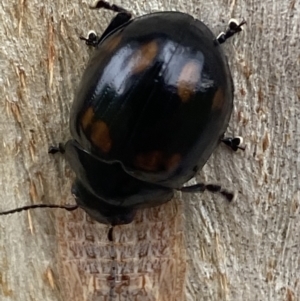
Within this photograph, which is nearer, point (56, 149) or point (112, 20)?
point (112, 20)

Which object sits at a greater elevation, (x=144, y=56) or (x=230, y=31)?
(x=230, y=31)

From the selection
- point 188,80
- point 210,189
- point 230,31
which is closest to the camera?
point 188,80

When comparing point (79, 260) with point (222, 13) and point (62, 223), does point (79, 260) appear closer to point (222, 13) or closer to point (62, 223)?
point (62, 223)

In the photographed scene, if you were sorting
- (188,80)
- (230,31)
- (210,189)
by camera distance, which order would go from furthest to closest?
(210,189) < (230,31) < (188,80)

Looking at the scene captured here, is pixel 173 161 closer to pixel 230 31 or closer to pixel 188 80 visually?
pixel 188 80

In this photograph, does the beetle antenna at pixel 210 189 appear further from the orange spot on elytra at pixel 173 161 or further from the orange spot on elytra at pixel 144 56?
the orange spot on elytra at pixel 144 56

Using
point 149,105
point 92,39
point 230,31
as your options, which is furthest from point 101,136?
point 230,31

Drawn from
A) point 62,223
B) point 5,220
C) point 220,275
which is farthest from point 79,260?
point 220,275

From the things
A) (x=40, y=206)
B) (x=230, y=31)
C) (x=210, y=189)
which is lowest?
(x=40, y=206)
